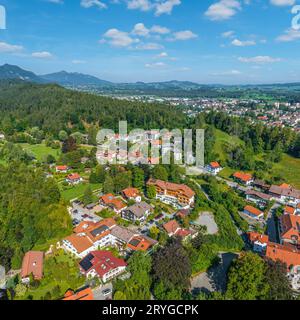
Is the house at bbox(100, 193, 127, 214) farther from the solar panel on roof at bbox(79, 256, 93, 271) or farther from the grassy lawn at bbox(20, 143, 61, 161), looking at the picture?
the grassy lawn at bbox(20, 143, 61, 161)

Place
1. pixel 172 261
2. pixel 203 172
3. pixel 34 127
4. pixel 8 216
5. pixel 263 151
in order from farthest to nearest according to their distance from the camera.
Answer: pixel 34 127 < pixel 263 151 < pixel 203 172 < pixel 8 216 < pixel 172 261

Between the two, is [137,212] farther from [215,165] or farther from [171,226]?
[215,165]

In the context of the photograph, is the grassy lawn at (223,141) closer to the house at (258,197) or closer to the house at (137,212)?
the house at (258,197)

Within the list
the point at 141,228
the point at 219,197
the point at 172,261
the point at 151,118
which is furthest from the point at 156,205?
the point at 151,118

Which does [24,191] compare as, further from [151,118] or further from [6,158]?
[151,118]

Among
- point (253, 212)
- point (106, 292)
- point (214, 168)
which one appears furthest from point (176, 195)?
point (106, 292)
